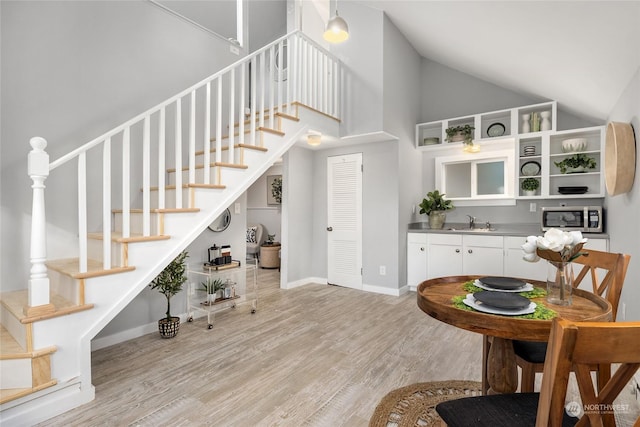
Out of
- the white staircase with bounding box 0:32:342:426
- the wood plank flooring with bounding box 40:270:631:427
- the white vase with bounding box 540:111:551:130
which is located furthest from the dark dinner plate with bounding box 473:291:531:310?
the white vase with bounding box 540:111:551:130

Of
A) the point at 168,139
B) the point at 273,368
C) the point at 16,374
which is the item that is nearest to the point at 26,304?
the point at 16,374

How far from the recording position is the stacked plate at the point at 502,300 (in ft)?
4.34

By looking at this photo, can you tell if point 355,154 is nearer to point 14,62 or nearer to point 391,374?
point 391,374

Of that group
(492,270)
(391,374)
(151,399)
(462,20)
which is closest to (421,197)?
(492,270)

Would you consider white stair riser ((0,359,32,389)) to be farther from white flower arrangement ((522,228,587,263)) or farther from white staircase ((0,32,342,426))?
white flower arrangement ((522,228,587,263))

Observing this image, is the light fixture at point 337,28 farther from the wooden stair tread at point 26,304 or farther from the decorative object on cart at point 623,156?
the wooden stair tread at point 26,304

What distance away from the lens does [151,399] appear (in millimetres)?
2064

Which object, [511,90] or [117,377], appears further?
[511,90]

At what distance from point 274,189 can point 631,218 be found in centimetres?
602

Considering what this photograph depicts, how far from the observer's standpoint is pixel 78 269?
2275mm

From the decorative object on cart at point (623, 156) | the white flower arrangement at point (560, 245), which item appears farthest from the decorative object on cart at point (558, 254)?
the decorative object on cart at point (623, 156)

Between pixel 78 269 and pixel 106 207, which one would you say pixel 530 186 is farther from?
pixel 78 269

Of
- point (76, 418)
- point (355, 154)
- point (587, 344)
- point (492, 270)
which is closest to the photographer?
point (587, 344)

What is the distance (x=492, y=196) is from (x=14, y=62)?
534cm
